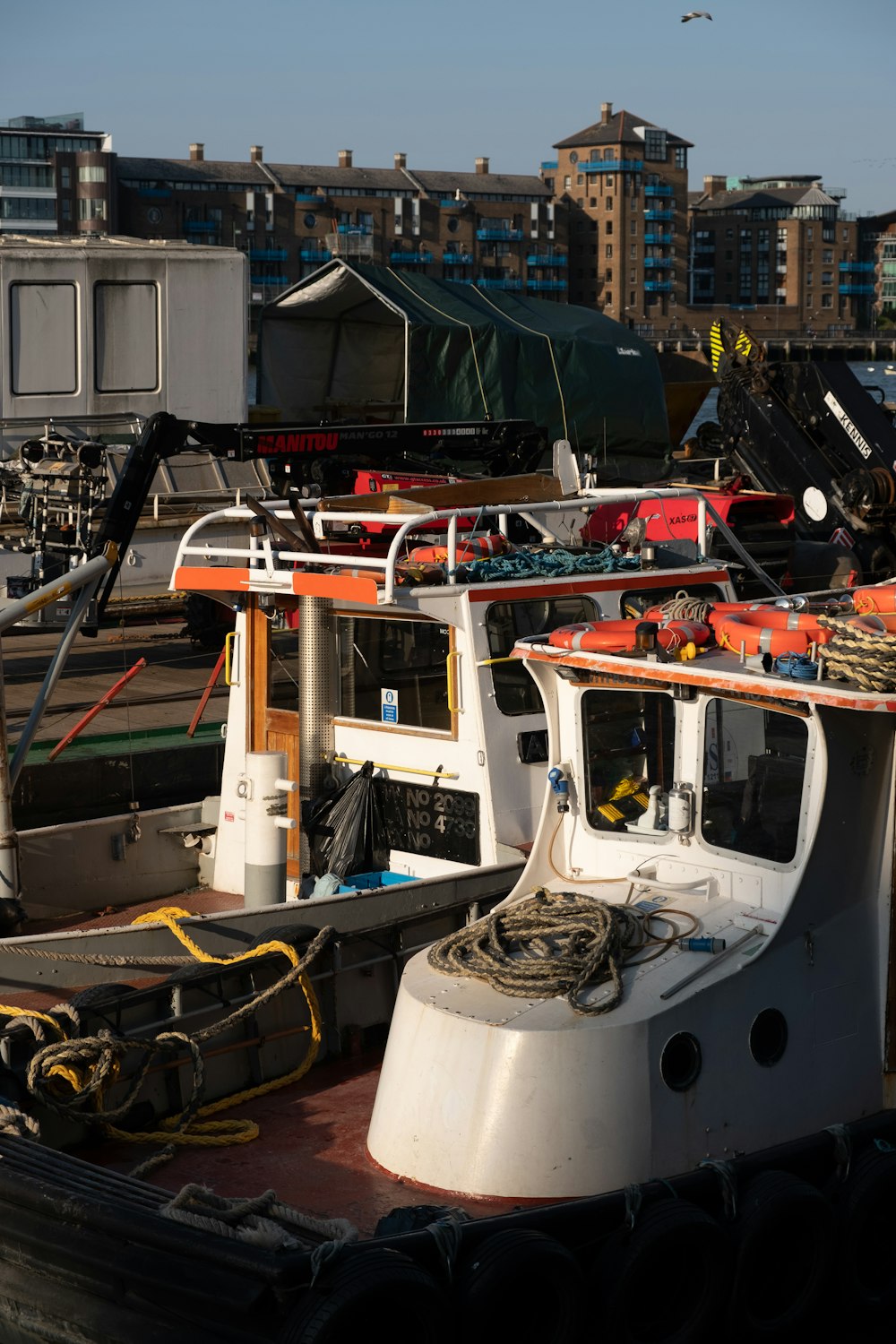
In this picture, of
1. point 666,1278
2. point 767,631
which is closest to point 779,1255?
point 666,1278

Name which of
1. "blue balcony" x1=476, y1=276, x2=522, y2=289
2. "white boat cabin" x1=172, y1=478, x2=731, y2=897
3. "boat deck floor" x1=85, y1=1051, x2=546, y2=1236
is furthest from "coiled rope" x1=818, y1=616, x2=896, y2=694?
"blue balcony" x1=476, y1=276, x2=522, y2=289

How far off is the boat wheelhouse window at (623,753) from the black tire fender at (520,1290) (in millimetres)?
2200

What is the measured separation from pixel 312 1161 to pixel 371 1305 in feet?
4.91

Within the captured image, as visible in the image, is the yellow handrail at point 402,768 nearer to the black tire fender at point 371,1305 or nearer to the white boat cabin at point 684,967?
the white boat cabin at point 684,967

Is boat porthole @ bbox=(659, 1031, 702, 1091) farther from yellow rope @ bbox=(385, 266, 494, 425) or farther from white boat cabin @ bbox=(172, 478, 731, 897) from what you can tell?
yellow rope @ bbox=(385, 266, 494, 425)

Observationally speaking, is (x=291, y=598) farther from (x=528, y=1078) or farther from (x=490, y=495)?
(x=528, y=1078)

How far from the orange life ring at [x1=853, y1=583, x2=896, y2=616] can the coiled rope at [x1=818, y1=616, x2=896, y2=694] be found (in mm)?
1289

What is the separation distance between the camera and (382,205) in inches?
5246

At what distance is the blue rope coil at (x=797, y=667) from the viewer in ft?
22.0

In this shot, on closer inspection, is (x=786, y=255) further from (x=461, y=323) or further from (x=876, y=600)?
(x=876, y=600)

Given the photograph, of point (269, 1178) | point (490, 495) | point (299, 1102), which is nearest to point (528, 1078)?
point (269, 1178)

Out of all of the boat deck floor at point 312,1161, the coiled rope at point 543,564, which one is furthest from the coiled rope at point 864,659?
the coiled rope at point 543,564

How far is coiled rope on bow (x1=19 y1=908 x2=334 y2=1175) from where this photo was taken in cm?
679

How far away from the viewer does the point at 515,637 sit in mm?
9539
